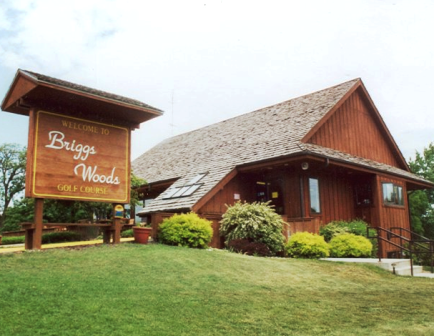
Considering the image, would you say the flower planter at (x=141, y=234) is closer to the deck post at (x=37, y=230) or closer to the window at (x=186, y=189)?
the deck post at (x=37, y=230)

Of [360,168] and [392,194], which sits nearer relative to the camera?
[360,168]

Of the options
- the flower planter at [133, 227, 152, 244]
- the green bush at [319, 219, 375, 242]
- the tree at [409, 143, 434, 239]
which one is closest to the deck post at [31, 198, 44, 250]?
the flower planter at [133, 227, 152, 244]

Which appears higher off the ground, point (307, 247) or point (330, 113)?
point (330, 113)

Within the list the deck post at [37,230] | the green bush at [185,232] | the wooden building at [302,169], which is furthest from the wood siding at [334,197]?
the deck post at [37,230]

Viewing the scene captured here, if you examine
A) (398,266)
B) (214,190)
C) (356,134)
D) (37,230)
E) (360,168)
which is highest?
(356,134)

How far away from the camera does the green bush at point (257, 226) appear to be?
1464 centimetres

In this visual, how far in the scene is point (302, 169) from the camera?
17547mm

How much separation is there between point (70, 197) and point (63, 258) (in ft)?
8.18

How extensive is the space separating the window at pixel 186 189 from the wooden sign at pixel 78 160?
475cm

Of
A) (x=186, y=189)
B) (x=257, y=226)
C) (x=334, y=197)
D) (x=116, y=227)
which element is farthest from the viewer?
(x=334, y=197)

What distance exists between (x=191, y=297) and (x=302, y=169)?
11.1 meters

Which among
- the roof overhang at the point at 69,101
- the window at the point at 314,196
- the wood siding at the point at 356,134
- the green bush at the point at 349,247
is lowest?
the green bush at the point at 349,247

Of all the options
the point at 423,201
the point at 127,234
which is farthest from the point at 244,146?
the point at 423,201

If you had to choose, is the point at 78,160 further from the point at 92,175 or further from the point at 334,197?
the point at 334,197
